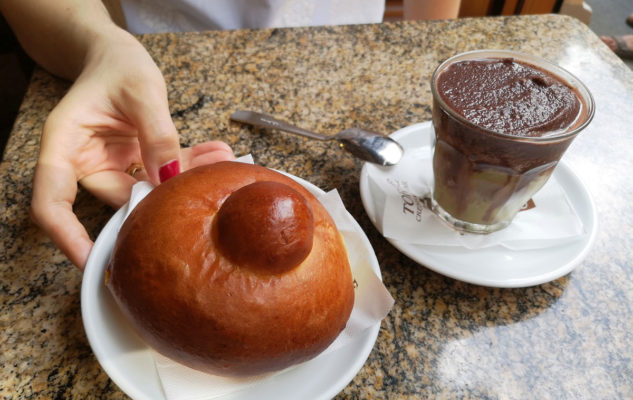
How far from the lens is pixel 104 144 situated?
2.54 ft

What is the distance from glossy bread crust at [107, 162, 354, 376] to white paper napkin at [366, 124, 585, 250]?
9.4 inches

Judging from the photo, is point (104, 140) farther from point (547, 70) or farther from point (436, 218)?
point (547, 70)

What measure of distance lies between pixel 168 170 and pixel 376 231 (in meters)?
0.34

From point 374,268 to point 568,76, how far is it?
0.44 metres

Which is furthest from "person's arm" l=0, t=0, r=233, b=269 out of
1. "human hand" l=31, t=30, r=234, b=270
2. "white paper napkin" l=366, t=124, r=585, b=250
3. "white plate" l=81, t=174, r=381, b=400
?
"white paper napkin" l=366, t=124, r=585, b=250

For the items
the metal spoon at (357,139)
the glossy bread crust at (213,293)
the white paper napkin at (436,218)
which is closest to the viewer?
the glossy bread crust at (213,293)

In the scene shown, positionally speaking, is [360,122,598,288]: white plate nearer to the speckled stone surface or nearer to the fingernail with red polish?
the speckled stone surface

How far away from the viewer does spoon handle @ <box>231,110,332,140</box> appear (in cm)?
88

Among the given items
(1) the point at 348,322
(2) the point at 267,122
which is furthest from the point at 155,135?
(1) the point at 348,322

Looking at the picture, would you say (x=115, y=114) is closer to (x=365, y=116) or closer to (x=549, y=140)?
(x=365, y=116)

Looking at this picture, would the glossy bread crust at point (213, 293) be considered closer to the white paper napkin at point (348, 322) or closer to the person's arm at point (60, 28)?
the white paper napkin at point (348, 322)

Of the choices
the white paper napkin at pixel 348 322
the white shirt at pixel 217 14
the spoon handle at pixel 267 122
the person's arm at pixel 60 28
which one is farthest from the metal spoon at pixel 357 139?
the white shirt at pixel 217 14

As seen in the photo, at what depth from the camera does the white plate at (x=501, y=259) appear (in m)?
0.62

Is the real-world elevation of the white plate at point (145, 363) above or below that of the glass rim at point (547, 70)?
below
